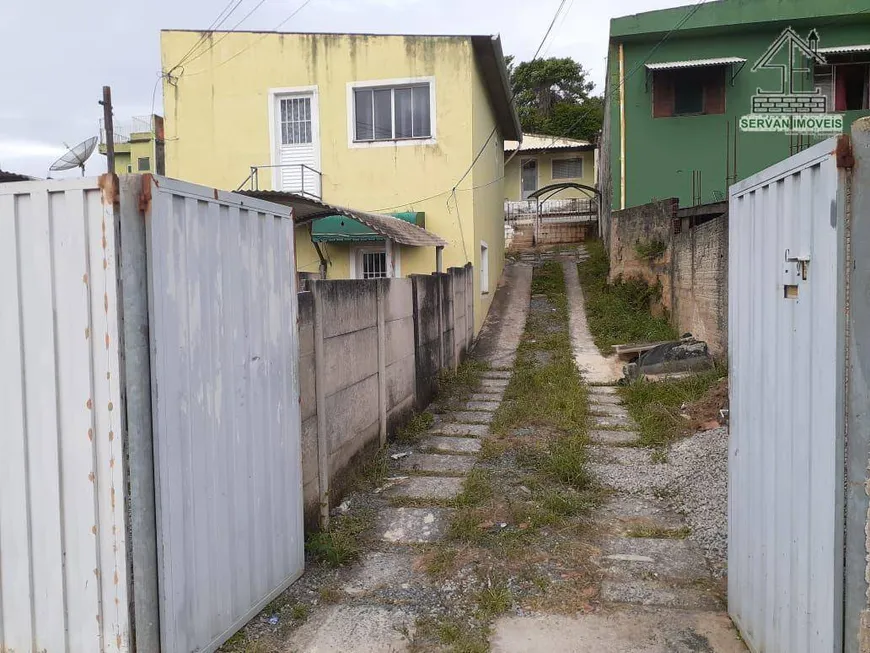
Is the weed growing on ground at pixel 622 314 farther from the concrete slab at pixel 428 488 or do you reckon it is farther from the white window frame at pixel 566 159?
the white window frame at pixel 566 159

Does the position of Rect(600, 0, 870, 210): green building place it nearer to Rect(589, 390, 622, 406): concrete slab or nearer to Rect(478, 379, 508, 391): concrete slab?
Rect(478, 379, 508, 391): concrete slab

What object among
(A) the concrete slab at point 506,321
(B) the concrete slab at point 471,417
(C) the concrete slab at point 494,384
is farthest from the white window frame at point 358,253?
(B) the concrete slab at point 471,417

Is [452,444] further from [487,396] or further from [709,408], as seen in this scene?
[709,408]

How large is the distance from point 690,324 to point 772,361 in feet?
26.3

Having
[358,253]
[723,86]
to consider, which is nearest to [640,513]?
[358,253]

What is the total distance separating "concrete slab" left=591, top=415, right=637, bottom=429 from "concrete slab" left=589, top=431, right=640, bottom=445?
0.69 ft

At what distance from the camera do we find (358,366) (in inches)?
219

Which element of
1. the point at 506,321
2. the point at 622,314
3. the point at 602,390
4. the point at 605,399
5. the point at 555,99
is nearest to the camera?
the point at 605,399

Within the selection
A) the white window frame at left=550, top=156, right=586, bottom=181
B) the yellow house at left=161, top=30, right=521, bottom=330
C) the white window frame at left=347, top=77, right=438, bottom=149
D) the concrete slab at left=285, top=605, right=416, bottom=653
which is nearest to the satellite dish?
the yellow house at left=161, top=30, right=521, bottom=330

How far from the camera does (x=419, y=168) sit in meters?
11.7

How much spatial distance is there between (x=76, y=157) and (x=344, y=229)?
4.20 metres

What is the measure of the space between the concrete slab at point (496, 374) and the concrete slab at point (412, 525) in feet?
17.5

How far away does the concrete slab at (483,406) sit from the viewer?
322 inches

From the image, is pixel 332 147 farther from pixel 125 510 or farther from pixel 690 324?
pixel 125 510
